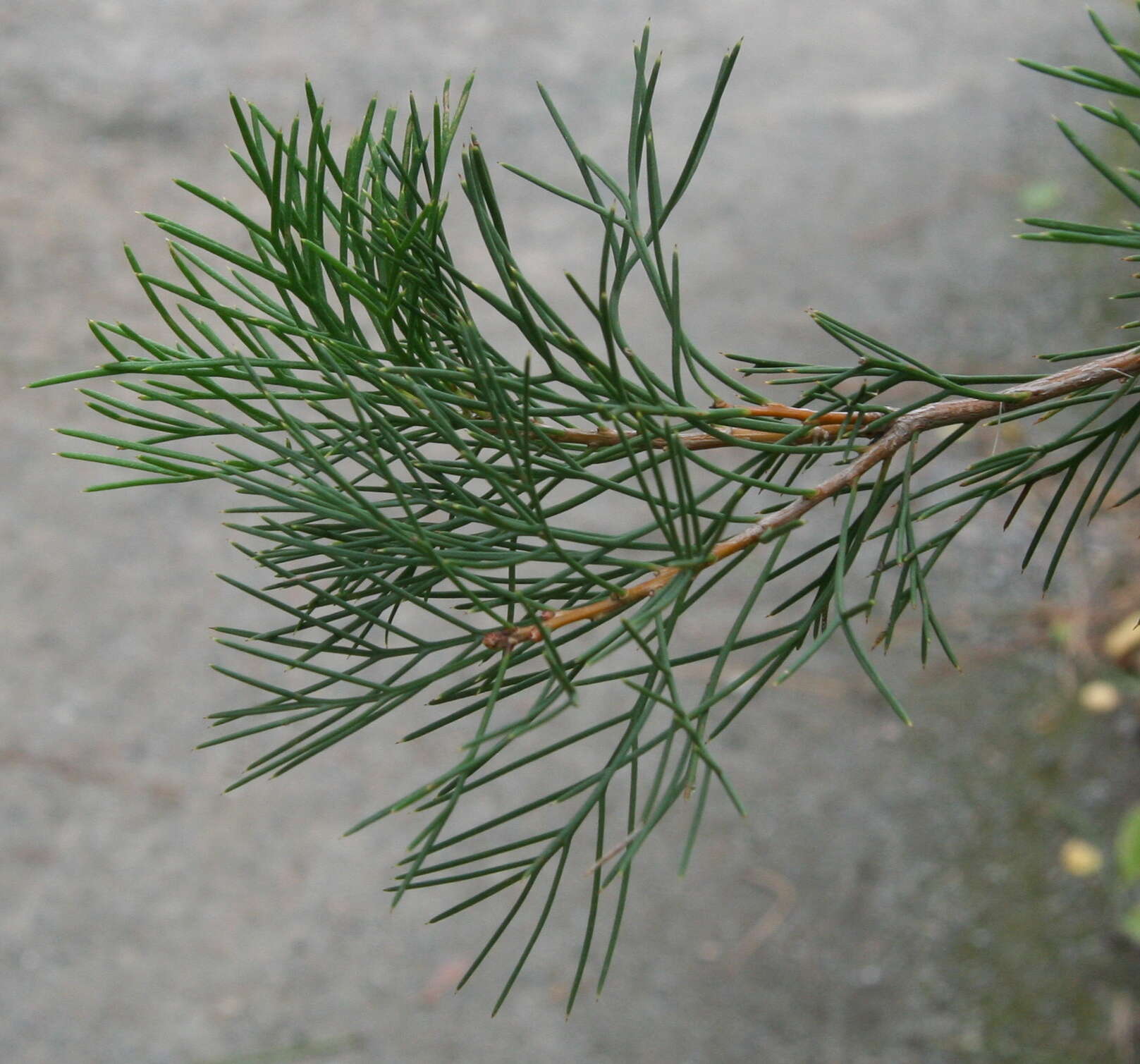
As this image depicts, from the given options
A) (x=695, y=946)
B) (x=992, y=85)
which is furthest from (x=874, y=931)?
(x=992, y=85)

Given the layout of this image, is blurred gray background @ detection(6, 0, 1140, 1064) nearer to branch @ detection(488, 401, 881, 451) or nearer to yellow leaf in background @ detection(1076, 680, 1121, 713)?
yellow leaf in background @ detection(1076, 680, 1121, 713)

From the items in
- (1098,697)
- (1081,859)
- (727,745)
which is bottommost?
(1081,859)

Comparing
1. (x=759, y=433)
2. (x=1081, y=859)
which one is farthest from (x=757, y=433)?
(x=1081, y=859)

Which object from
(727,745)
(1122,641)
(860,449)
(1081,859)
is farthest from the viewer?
(727,745)

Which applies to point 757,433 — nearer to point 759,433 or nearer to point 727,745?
point 759,433

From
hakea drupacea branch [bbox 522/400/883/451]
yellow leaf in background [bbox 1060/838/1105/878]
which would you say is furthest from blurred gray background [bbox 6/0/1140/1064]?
hakea drupacea branch [bbox 522/400/883/451]

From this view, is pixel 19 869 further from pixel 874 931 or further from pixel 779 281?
pixel 779 281

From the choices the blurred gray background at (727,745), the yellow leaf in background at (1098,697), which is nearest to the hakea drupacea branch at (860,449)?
the blurred gray background at (727,745)
